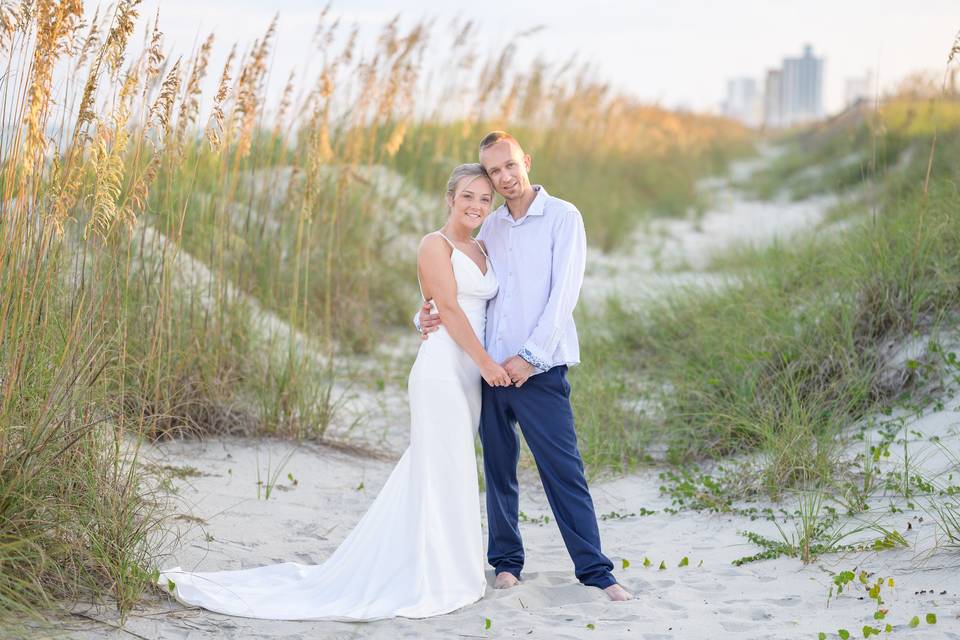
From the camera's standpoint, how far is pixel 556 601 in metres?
3.79

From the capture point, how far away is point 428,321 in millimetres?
3912

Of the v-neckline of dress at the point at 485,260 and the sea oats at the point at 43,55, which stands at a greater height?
the sea oats at the point at 43,55

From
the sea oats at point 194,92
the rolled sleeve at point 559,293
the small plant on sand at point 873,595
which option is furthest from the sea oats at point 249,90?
the small plant on sand at point 873,595

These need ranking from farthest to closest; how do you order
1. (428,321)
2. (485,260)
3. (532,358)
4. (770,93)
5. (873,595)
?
(770,93)
(485,260)
(428,321)
(532,358)
(873,595)

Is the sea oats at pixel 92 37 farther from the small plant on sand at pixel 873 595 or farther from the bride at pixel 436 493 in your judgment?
the small plant on sand at pixel 873 595

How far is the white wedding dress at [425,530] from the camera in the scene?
3.70 metres

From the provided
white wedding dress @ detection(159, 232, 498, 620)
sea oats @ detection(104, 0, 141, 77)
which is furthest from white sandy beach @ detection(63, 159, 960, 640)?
sea oats @ detection(104, 0, 141, 77)

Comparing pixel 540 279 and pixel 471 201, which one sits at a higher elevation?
pixel 471 201

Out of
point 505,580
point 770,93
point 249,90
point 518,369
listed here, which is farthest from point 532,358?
point 770,93

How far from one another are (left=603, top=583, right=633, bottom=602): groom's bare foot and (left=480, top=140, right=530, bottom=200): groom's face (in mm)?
1532

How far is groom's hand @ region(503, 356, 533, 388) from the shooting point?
12.1 ft

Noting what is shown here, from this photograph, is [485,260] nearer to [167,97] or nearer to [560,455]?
[560,455]

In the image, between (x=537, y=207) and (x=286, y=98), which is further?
(x=286, y=98)

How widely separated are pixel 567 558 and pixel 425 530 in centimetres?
91
